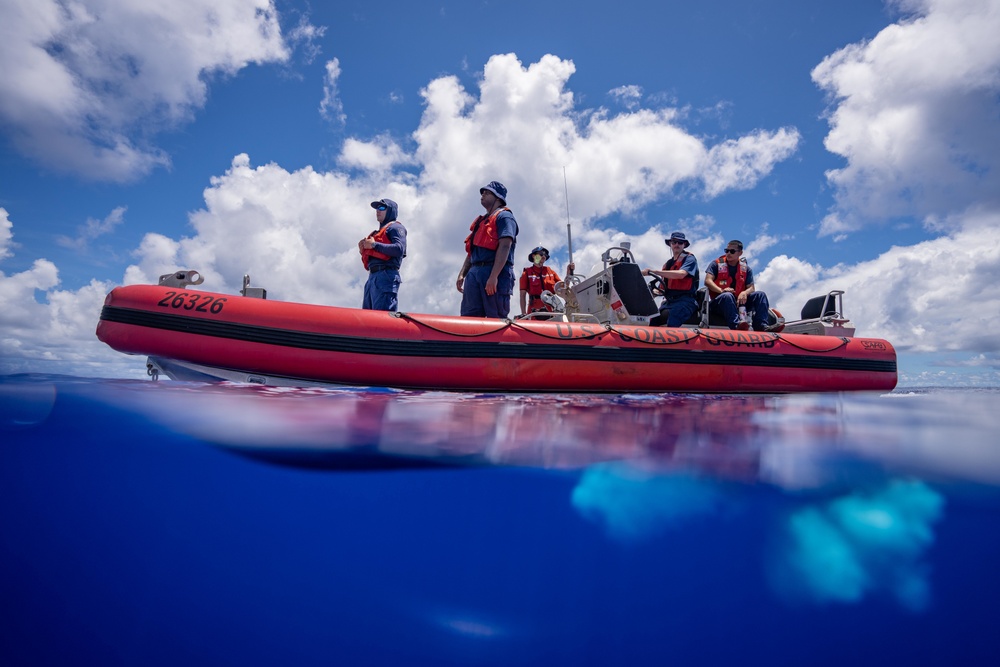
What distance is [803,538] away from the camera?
156 centimetres

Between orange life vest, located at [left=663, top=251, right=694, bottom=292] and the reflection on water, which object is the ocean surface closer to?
the reflection on water

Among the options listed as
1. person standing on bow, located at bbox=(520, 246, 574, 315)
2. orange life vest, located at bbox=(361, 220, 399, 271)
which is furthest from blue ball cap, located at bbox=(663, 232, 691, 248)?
orange life vest, located at bbox=(361, 220, 399, 271)

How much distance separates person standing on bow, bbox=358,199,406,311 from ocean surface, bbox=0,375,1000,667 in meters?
2.60

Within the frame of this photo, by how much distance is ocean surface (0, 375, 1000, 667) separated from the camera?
128cm

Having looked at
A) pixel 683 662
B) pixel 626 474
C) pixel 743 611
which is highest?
pixel 626 474

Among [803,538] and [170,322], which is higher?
[170,322]

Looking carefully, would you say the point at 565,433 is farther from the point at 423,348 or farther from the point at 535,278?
the point at 535,278

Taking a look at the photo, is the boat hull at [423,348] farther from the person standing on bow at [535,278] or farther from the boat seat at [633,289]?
the person standing on bow at [535,278]

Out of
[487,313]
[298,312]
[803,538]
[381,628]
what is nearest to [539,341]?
[487,313]

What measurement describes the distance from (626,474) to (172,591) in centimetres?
159

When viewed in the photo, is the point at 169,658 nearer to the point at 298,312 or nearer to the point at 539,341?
the point at 298,312

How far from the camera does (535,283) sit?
7051 millimetres

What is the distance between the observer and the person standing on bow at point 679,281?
18.0 feet

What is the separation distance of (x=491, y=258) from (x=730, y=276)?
10.9 ft
